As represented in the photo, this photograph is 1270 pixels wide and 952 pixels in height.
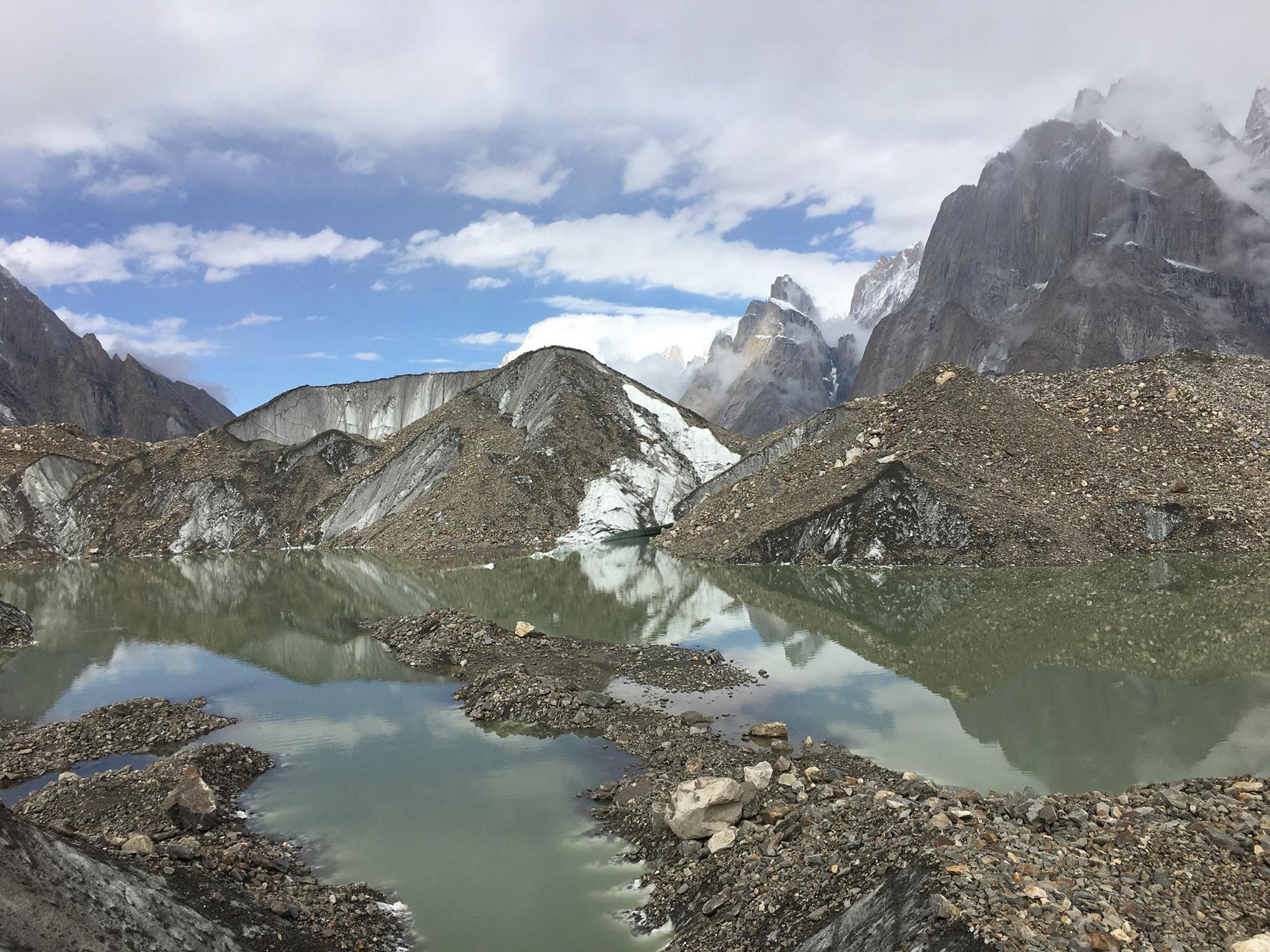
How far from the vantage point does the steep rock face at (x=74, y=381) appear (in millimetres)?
129500

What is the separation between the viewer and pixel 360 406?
7656 centimetres

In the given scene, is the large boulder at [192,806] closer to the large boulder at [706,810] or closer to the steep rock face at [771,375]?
the large boulder at [706,810]

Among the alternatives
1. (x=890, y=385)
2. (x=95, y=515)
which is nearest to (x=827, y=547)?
(x=95, y=515)

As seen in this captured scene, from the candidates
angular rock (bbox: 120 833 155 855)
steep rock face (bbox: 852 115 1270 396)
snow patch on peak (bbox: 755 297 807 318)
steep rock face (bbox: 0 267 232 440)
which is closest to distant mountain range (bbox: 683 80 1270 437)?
steep rock face (bbox: 852 115 1270 396)

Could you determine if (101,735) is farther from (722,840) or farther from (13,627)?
(13,627)

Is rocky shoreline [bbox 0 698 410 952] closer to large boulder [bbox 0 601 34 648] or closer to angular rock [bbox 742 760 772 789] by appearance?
angular rock [bbox 742 760 772 789]

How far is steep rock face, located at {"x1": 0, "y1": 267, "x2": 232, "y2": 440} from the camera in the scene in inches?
5098

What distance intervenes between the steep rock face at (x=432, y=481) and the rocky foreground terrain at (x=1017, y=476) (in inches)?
386

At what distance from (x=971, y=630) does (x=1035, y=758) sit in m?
8.53

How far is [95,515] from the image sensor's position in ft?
182

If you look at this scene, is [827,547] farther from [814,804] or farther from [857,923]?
[857,923]

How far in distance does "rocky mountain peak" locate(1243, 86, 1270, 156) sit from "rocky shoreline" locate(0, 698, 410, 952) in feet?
509

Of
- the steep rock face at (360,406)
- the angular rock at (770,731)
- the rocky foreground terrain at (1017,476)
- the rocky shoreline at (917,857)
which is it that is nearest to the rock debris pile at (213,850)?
the rocky shoreline at (917,857)

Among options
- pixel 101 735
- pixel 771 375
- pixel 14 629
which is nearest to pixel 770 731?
pixel 101 735
